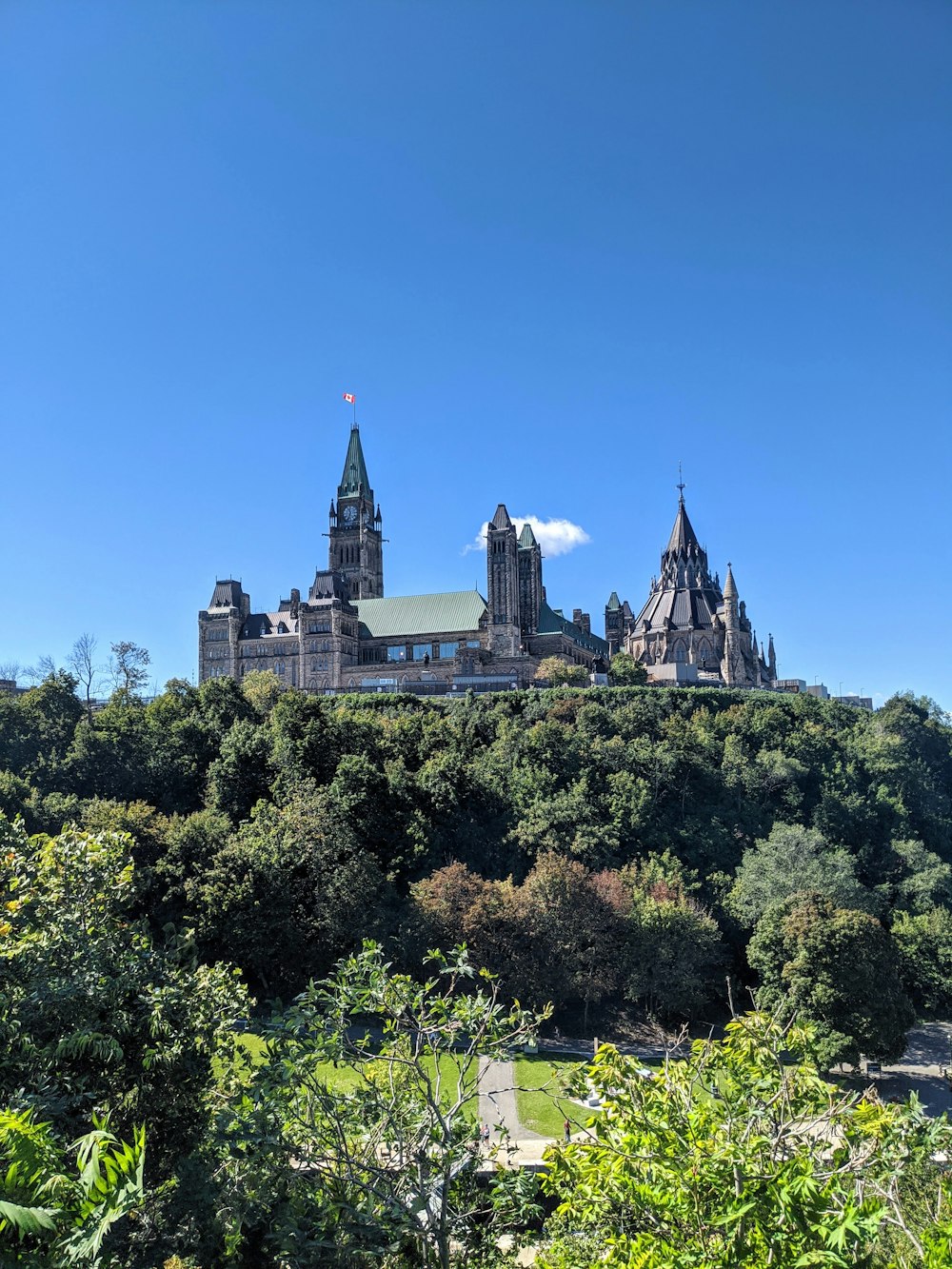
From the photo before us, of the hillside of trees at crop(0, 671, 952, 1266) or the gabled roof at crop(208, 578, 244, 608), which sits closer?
the hillside of trees at crop(0, 671, 952, 1266)

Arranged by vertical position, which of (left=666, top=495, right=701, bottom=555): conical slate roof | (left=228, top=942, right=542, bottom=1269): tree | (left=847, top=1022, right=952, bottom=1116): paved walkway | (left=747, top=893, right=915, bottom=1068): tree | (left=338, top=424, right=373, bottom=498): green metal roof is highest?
(left=338, top=424, right=373, bottom=498): green metal roof

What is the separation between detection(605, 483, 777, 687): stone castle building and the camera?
84.7 m

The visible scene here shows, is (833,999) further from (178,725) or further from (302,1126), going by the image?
(178,725)

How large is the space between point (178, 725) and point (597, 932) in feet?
89.5

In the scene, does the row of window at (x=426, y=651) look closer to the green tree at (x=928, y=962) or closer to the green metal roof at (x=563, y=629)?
the green metal roof at (x=563, y=629)

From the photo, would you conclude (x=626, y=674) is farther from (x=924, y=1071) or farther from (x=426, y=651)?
(x=924, y=1071)

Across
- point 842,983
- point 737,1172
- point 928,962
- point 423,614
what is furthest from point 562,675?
point 737,1172

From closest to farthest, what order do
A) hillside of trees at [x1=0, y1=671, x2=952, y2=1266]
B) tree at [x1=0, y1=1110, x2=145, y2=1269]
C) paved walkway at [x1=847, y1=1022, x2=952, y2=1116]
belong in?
tree at [x1=0, y1=1110, x2=145, y2=1269]
hillside of trees at [x1=0, y1=671, x2=952, y2=1266]
paved walkway at [x1=847, y1=1022, x2=952, y2=1116]

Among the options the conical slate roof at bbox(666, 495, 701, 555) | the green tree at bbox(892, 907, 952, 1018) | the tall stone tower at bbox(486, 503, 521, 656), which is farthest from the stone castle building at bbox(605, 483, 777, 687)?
the green tree at bbox(892, 907, 952, 1018)

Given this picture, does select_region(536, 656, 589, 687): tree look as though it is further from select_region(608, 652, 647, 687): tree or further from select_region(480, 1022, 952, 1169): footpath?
select_region(480, 1022, 952, 1169): footpath

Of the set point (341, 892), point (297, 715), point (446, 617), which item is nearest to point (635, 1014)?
point (341, 892)

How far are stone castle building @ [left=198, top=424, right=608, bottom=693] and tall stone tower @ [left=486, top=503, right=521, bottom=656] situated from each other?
0.09 metres

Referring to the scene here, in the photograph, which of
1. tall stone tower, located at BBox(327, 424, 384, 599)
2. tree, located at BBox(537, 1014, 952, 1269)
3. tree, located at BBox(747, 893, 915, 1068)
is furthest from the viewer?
tall stone tower, located at BBox(327, 424, 384, 599)

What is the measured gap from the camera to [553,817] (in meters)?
50.9
